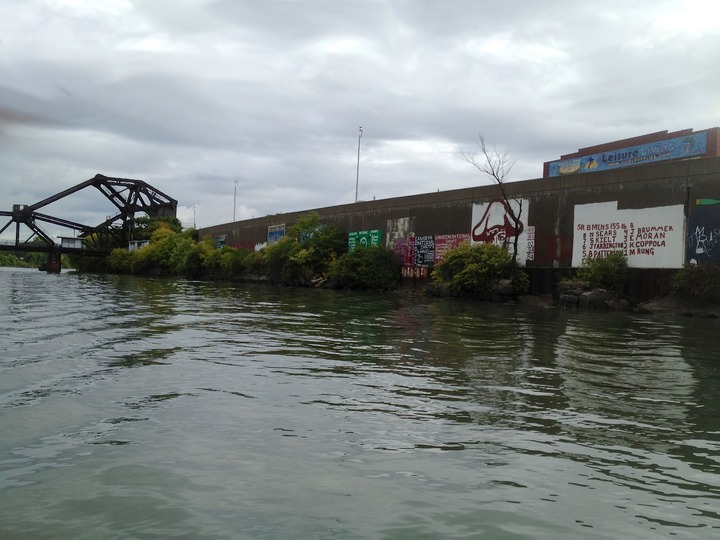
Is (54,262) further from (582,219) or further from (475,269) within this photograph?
(582,219)

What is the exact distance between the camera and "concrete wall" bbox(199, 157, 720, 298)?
81.2 ft

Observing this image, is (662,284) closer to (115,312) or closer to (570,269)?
(570,269)

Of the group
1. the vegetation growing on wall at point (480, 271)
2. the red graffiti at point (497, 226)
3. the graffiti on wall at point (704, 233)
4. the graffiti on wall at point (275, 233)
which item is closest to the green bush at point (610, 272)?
the graffiti on wall at point (704, 233)

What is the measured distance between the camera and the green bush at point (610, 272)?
26.7 metres

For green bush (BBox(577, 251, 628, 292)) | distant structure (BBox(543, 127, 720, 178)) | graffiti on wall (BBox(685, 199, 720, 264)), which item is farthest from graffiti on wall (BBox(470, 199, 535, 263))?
graffiti on wall (BBox(685, 199, 720, 264))

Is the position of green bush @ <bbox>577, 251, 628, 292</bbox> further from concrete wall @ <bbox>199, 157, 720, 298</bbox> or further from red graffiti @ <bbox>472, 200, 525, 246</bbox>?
red graffiti @ <bbox>472, 200, 525, 246</bbox>

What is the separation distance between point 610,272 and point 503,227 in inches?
330

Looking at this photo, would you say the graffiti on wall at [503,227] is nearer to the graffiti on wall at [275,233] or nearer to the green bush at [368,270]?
the green bush at [368,270]

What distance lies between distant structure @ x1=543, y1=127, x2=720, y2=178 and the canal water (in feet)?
105

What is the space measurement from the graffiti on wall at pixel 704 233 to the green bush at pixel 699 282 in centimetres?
51

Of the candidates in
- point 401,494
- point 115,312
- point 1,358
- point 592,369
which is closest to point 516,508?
point 401,494

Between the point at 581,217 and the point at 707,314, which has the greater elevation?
the point at 581,217

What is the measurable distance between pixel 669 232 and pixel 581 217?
184 inches

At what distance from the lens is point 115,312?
16.7 meters
